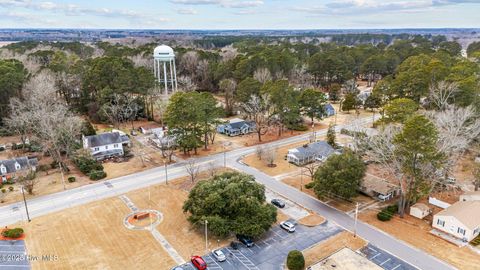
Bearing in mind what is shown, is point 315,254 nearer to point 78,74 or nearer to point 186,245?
point 186,245

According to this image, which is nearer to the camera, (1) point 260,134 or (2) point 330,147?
(2) point 330,147

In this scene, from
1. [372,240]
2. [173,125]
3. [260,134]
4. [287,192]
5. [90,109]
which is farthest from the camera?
[90,109]

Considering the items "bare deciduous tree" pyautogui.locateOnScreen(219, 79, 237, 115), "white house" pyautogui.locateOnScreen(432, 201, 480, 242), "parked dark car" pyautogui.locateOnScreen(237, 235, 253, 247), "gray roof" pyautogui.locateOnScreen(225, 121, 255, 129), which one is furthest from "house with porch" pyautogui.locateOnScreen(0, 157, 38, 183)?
"white house" pyautogui.locateOnScreen(432, 201, 480, 242)

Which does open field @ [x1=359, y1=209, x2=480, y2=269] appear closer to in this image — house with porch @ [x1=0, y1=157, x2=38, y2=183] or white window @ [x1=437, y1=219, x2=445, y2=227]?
white window @ [x1=437, y1=219, x2=445, y2=227]

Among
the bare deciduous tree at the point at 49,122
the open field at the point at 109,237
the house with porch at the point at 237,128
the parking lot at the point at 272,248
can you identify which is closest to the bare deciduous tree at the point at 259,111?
the house with porch at the point at 237,128

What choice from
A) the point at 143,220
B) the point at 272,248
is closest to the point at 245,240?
the point at 272,248

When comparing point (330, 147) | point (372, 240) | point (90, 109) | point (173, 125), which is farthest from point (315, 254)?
point (90, 109)

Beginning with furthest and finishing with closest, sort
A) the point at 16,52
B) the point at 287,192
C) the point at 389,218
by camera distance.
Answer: the point at 16,52 < the point at 287,192 < the point at 389,218
